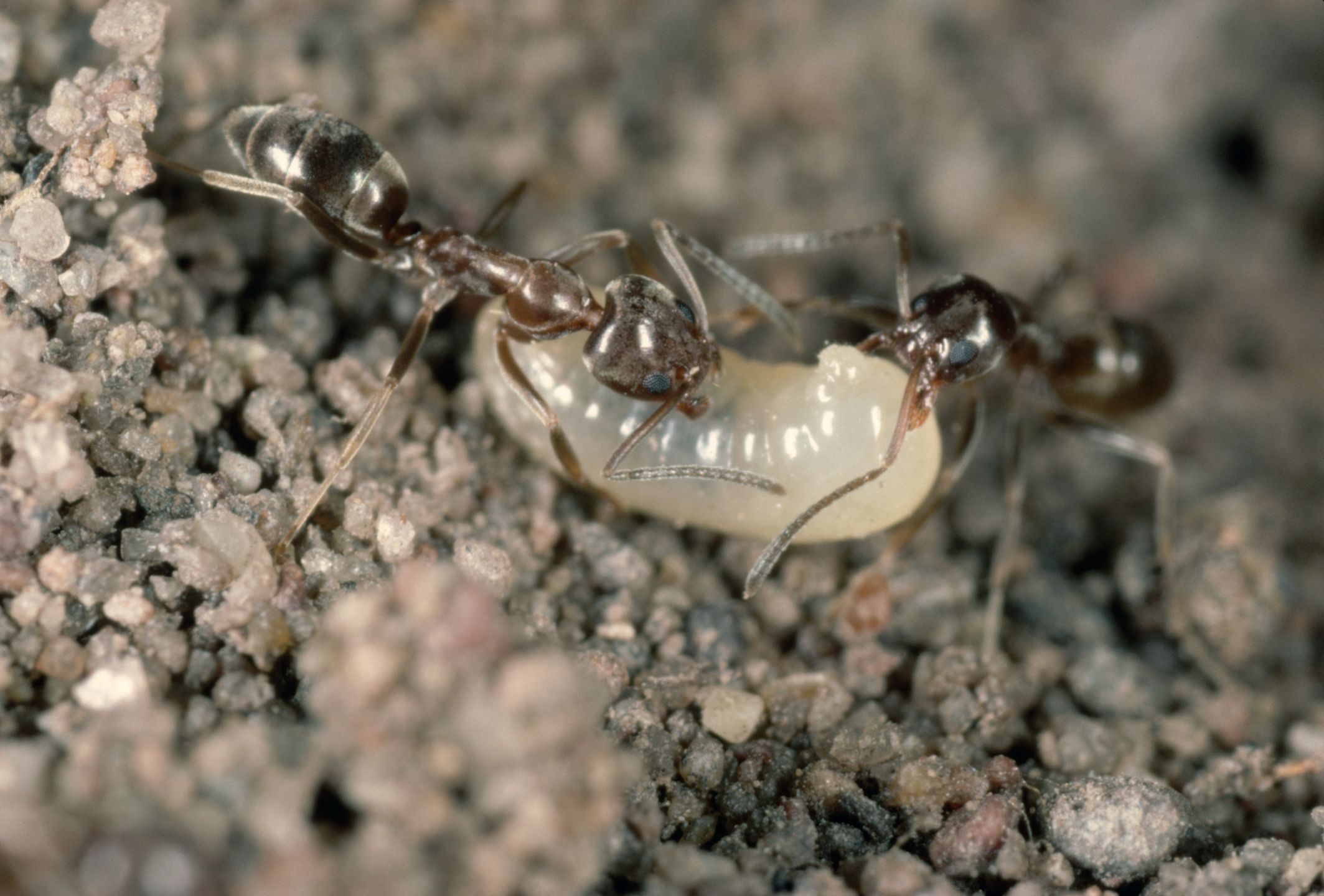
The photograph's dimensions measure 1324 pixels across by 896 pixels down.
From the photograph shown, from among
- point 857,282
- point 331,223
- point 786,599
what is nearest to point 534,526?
point 786,599

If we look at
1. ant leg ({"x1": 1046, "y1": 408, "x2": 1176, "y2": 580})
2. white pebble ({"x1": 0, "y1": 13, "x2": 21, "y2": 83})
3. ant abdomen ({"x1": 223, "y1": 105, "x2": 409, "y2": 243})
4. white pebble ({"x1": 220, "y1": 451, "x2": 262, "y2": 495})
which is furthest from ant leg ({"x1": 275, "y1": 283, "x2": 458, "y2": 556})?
ant leg ({"x1": 1046, "y1": 408, "x2": 1176, "y2": 580})

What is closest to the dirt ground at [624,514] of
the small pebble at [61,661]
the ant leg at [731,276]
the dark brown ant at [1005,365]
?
the small pebble at [61,661]

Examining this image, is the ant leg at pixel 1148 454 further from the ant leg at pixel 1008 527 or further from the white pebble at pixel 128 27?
the white pebble at pixel 128 27

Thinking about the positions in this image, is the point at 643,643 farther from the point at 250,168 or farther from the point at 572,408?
the point at 250,168

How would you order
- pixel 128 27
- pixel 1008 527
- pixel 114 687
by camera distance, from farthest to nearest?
1. pixel 1008 527
2. pixel 128 27
3. pixel 114 687

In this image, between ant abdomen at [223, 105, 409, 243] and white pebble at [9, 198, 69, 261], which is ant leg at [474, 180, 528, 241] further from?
white pebble at [9, 198, 69, 261]

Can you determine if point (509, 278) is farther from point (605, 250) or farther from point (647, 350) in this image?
point (647, 350)

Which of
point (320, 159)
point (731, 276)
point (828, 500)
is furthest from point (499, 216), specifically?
point (828, 500)
